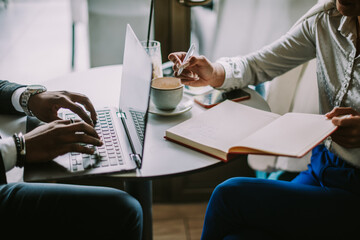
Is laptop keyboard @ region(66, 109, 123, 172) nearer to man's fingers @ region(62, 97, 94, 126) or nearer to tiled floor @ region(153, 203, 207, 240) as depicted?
man's fingers @ region(62, 97, 94, 126)

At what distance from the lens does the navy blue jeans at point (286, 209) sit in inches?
36.7

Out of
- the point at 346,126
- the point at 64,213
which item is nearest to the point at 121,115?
the point at 64,213

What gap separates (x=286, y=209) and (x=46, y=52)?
9.06ft

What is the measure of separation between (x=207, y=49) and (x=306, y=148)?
3.05ft

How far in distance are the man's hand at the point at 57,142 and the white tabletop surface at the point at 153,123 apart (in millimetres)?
123

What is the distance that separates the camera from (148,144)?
95 centimetres

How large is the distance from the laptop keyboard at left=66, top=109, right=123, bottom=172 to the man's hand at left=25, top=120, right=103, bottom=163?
3cm

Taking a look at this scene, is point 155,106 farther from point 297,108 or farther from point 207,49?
point 297,108

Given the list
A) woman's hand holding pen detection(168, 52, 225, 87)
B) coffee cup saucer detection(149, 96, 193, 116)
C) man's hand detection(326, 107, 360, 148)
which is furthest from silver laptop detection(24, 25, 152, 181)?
man's hand detection(326, 107, 360, 148)

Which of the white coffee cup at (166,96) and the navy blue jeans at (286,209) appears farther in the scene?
the white coffee cup at (166,96)

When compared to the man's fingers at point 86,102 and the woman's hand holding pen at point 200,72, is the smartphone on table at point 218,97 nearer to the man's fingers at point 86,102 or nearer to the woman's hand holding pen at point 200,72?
the woman's hand holding pen at point 200,72

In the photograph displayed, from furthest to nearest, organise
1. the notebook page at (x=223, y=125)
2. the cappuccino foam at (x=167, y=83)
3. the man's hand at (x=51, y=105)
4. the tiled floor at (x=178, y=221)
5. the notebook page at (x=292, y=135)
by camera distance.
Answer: the tiled floor at (x=178, y=221)
the cappuccino foam at (x=167, y=83)
the man's hand at (x=51, y=105)
the notebook page at (x=223, y=125)
the notebook page at (x=292, y=135)

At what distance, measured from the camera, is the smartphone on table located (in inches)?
45.5

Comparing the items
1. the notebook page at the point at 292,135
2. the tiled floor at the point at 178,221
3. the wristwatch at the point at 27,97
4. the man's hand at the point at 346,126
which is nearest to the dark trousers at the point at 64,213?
the wristwatch at the point at 27,97
